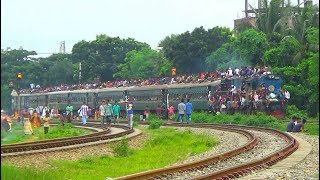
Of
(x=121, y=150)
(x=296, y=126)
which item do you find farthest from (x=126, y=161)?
(x=296, y=126)

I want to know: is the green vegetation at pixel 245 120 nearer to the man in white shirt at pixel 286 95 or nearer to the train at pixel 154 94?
the train at pixel 154 94

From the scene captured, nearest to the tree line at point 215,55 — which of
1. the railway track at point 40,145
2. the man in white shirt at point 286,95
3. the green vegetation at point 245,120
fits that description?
the man in white shirt at point 286,95

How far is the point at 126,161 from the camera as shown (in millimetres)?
14688

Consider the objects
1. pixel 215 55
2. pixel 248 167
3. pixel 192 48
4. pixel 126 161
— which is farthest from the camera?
pixel 192 48

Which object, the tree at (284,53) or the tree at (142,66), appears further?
the tree at (142,66)

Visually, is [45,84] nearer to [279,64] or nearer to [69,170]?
[279,64]

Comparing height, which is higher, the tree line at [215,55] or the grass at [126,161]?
the tree line at [215,55]

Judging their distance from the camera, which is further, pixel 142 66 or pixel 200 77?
pixel 142 66

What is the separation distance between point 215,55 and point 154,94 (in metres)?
14.5

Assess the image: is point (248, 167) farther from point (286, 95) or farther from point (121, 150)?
point (286, 95)

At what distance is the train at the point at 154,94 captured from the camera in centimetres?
3359

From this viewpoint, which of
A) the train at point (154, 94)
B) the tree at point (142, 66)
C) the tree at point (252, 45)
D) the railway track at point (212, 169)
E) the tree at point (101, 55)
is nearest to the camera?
the railway track at point (212, 169)

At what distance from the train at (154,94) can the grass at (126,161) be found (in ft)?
34.4

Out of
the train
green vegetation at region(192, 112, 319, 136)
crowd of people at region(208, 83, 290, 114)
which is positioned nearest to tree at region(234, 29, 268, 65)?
the train
